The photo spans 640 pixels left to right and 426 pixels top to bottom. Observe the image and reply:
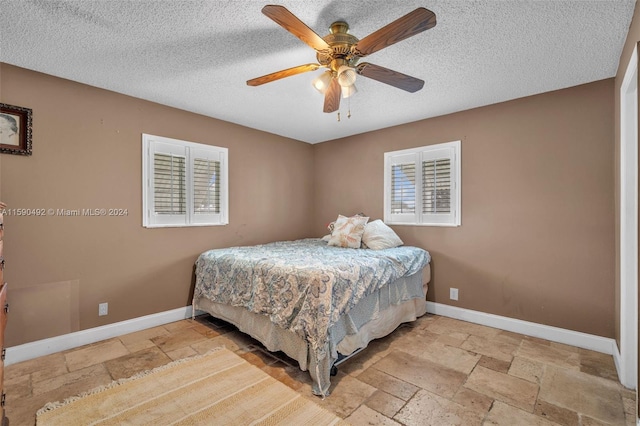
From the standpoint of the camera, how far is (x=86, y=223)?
2678 millimetres

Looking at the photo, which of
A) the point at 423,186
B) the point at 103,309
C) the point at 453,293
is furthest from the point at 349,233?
the point at 103,309

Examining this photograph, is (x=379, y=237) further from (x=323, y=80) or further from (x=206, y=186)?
(x=206, y=186)

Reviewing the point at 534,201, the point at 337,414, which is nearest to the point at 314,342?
the point at 337,414

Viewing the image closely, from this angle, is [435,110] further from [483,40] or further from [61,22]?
[61,22]

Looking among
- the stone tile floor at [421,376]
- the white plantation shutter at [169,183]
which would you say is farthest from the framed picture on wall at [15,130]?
the stone tile floor at [421,376]

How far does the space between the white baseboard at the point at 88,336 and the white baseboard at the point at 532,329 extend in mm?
2871

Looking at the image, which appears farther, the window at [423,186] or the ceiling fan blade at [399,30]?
the window at [423,186]

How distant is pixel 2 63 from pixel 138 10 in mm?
1512

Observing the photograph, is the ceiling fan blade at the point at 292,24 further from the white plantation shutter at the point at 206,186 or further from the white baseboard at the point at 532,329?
the white baseboard at the point at 532,329

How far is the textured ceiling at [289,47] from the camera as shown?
170 centimetres

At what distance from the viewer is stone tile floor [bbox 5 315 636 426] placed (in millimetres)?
1771

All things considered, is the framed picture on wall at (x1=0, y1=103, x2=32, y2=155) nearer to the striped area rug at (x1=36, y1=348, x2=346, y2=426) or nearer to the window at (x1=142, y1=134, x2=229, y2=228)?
the window at (x1=142, y1=134, x2=229, y2=228)

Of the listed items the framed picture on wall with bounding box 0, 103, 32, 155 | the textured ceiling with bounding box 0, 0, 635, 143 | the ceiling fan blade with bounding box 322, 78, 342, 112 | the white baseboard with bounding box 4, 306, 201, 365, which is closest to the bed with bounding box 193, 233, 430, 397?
the white baseboard with bounding box 4, 306, 201, 365

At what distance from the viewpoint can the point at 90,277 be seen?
2.69m
